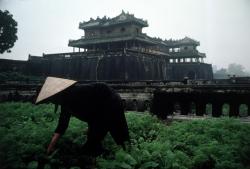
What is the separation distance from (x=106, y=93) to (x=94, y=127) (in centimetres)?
63

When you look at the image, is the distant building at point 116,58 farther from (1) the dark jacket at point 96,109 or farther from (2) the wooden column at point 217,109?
(1) the dark jacket at point 96,109

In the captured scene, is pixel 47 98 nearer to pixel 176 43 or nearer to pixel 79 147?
pixel 79 147

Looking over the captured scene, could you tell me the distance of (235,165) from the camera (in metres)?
4.45

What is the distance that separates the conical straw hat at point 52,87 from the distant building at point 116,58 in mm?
20984

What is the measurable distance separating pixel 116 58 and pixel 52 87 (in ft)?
72.7

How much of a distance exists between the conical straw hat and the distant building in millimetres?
20984

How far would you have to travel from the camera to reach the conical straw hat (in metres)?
4.60

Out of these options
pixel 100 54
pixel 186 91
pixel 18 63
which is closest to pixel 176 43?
pixel 100 54

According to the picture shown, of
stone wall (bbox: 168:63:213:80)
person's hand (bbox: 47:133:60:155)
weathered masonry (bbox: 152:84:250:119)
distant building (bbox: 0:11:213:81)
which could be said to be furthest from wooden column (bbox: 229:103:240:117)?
stone wall (bbox: 168:63:213:80)

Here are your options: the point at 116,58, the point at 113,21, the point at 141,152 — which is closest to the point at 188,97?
the point at 141,152

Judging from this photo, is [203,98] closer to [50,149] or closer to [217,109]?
[217,109]

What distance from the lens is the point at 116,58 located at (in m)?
26.8

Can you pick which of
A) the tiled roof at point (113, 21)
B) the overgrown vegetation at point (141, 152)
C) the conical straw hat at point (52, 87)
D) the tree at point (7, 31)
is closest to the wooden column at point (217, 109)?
the overgrown vegetation at point (141, 152)

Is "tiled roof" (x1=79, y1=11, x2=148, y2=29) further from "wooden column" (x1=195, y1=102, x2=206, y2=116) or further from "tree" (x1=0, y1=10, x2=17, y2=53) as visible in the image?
"wooden column" (x1=195, y1=102, x2=206, y2=116)
